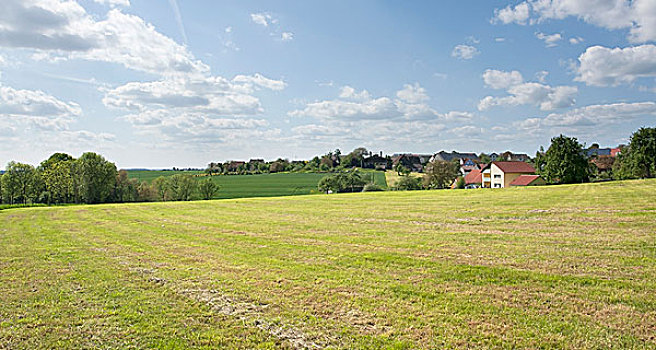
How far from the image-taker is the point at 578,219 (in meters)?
16.3

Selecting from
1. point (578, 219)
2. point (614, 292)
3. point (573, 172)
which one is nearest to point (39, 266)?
point (614, 292)

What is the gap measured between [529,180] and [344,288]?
58914 mm

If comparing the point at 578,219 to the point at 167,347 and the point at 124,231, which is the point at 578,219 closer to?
the point at 167,347

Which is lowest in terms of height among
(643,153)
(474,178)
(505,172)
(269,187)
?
(269,187)

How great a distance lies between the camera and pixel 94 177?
64.4m

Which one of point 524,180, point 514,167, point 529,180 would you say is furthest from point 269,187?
point 529,180

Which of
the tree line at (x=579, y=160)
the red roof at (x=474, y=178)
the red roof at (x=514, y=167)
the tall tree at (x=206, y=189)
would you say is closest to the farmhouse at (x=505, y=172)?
the red roof at (x=514, y=167)

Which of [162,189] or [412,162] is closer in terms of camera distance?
[162,189]

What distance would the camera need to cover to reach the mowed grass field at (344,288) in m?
6.12

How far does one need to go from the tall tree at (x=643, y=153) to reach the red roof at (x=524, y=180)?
11.8 metres

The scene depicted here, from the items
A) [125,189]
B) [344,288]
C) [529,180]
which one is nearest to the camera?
[344,288]

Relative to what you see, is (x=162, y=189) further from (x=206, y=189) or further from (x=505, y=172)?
(x=505, y=172)

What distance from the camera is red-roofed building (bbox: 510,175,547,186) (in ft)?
189

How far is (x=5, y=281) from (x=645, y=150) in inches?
2556
